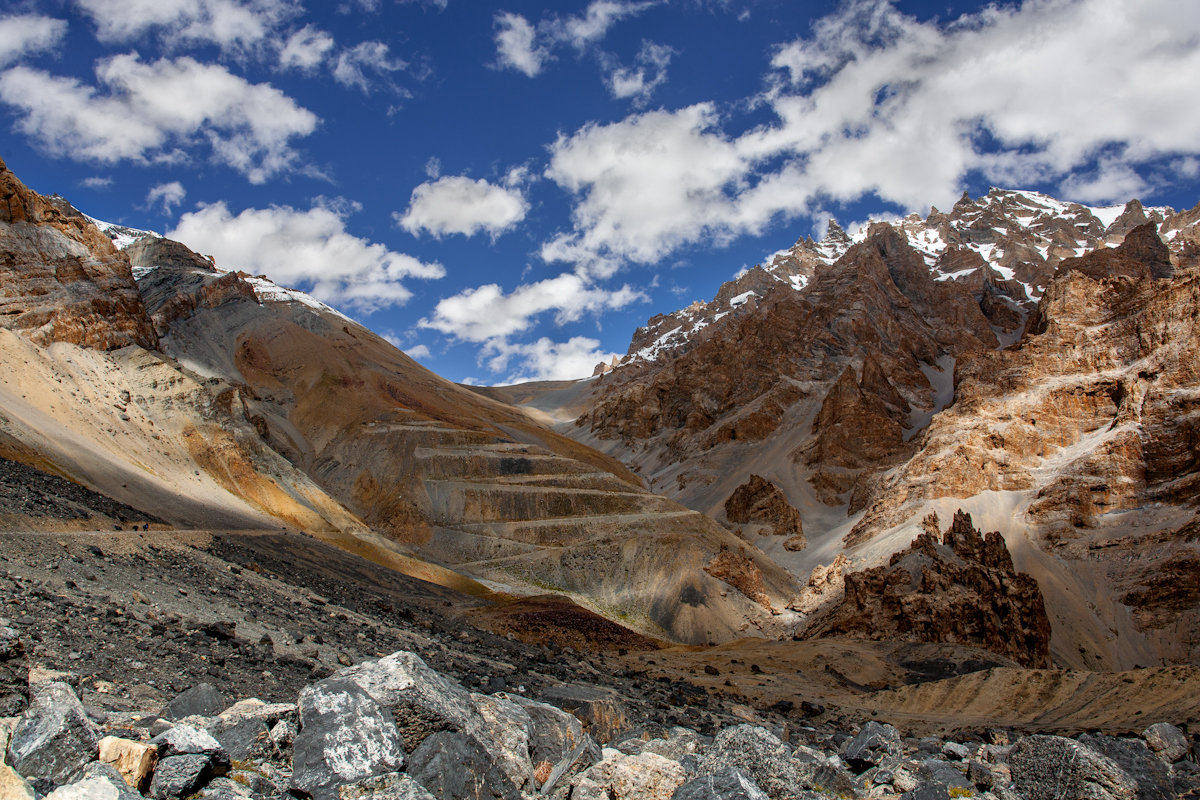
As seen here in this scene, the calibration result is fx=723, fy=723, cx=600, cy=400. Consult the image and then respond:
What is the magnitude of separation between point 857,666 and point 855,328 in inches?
5290

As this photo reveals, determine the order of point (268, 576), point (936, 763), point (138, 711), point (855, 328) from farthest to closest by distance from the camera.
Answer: point (855, 328)
point (268, 576)
point (936, 763)
point (138, 711)

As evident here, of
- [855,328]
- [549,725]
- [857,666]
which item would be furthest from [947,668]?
[855,328]

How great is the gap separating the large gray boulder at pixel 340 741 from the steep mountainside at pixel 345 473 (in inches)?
1595

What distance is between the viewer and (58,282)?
64750mm

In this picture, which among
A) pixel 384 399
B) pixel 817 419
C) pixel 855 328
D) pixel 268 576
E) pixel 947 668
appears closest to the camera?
pixel 268 576

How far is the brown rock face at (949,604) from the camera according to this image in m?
52.3

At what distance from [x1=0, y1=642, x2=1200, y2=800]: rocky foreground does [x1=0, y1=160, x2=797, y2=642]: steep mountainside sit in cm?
3938

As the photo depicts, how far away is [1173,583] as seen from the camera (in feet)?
208

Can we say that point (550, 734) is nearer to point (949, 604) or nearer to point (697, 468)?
point (949, 604)

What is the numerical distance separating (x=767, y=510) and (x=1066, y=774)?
97393 millimetres

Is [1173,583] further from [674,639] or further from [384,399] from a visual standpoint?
[384,399]

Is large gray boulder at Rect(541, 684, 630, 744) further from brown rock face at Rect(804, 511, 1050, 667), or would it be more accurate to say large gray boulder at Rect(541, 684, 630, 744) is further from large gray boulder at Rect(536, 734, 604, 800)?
brown rock face at Rect(804, 511, 1050, 667)

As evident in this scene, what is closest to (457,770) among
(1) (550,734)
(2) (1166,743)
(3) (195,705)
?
(1) (550,734)

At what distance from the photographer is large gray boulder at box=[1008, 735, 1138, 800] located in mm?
12125
